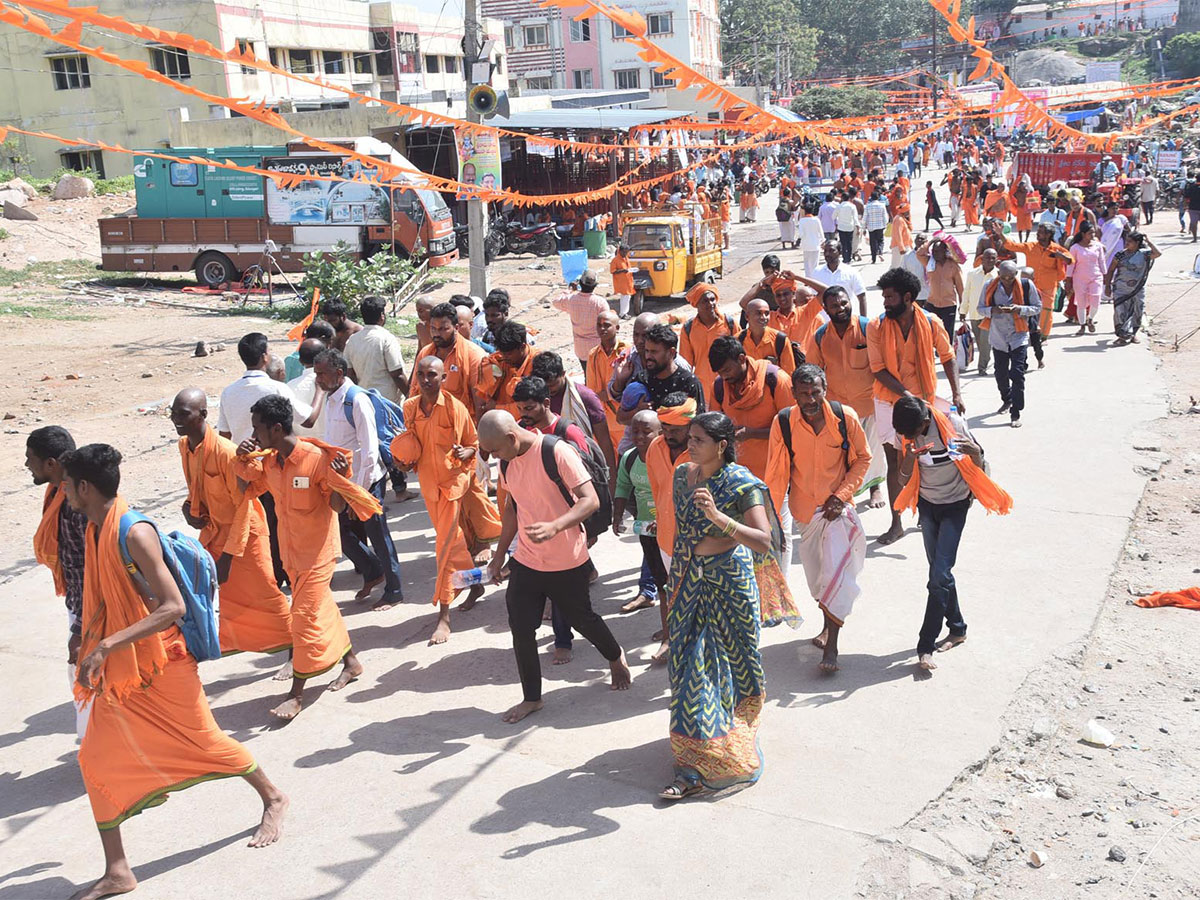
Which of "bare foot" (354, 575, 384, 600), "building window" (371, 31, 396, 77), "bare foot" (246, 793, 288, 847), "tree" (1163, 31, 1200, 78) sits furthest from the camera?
"tree" (1163, 31, 1200, 78)

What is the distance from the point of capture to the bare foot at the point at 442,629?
6.56m

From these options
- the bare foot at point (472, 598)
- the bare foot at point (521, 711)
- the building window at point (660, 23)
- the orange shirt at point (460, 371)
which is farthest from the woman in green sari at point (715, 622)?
the building window at point (660, 23)

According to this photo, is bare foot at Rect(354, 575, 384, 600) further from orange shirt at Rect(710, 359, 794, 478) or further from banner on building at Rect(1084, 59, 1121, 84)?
banner on building at Rect(1084, 59, 1121, 84)

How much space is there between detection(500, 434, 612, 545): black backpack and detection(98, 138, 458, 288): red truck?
1684 centimetres

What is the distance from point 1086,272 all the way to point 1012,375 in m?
4.69

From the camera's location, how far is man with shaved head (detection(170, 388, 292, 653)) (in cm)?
553

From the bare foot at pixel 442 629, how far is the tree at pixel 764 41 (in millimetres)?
71722

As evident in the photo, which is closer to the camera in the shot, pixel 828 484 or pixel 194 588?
pixel 194 588

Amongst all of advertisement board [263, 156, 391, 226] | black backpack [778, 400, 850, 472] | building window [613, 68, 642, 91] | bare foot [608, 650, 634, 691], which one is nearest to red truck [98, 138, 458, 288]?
Answer: advertisement board [263, 156, 391, 226]

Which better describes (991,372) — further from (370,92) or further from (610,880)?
(370,92)

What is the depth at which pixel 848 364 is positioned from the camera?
26.4 ft

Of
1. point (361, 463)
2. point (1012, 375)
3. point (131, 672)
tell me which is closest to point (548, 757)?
point (131, 672)

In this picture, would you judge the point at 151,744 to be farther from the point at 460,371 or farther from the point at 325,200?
the point at 325,200

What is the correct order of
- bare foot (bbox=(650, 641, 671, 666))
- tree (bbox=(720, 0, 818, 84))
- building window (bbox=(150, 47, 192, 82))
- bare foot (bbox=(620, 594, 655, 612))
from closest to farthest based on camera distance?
bare foot (bbox=(650, 641, 671, 666)) → bare foot (bbox=(620, 594, 655, 612)) → building window (bbox=(150, 47, 192, 82)) → tree (bbox=(720, 0, 818, 84))
